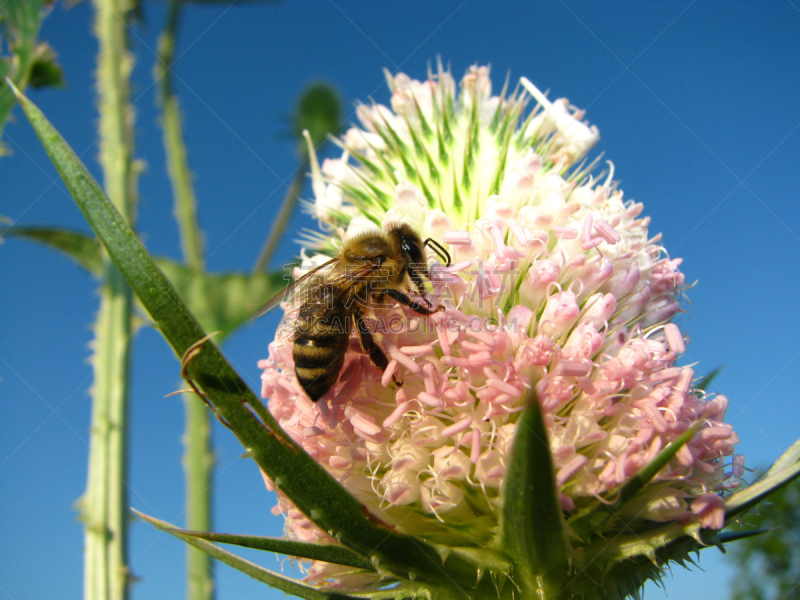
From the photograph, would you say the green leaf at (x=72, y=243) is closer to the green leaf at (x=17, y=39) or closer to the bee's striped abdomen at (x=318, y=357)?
the green leaf at (x=17, y=39)

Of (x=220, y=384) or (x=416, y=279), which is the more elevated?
(x=416, y=279)

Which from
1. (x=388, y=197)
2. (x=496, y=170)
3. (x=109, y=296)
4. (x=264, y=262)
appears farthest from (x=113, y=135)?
(x=496, y=170)

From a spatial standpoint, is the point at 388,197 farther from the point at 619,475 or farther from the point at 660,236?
the point at 619,475

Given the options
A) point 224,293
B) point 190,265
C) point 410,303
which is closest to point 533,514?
point 410,303

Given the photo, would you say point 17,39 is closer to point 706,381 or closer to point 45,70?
point 45,70

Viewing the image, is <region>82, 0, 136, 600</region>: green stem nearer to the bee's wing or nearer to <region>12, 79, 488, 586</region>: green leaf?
the bee's wing

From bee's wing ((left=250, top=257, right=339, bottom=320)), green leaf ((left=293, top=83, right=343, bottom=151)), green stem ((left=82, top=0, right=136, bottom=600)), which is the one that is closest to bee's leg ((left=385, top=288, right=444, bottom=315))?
bee's wing ((left=250, top=257, right=339, bottom=320))
